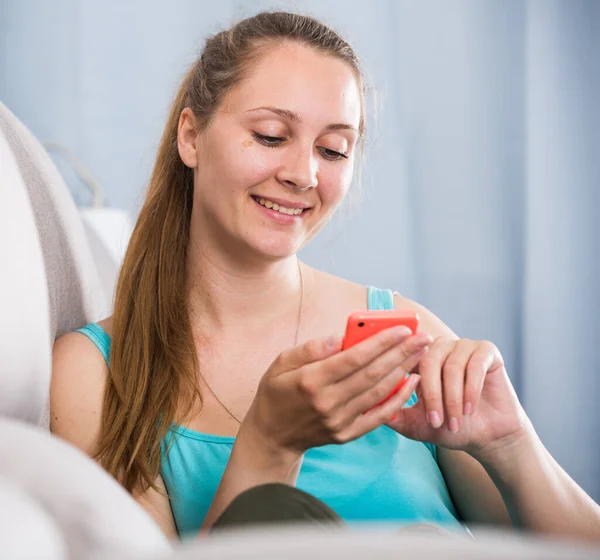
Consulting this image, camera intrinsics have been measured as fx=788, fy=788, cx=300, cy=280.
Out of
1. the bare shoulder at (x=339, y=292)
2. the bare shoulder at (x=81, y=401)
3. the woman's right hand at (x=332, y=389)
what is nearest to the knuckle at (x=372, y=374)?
the woman's right hand at (x=332, y=389)

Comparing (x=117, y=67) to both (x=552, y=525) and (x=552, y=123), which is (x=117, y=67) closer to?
(x=552, y=123)

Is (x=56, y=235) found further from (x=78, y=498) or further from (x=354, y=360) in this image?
(x=78, y=498)

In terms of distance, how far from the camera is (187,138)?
1.31 meters

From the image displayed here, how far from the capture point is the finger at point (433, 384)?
85 cm

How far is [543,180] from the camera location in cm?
248

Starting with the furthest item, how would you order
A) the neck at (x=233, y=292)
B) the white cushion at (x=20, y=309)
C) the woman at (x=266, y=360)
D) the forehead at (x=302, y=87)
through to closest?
the neck at (x=233, y=292) < the forehead at (x=302, y=87) < the woman at (x=266, y=360) < the white cushion at (x=20, y=309)

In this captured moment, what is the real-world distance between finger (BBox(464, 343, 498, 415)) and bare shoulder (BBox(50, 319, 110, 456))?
0.52 m

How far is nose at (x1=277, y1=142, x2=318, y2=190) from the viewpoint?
1.15 meters

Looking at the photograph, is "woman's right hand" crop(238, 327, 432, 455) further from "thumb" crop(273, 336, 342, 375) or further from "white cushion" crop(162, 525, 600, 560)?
"white cushion" crop(162, 525, 600, 560)

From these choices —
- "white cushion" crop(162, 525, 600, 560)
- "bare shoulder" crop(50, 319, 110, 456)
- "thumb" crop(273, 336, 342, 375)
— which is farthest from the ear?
"white cushion" crop(162, 525, 600, 560)

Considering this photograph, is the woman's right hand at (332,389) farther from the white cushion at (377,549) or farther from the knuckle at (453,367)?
the white cushion at (377,549)

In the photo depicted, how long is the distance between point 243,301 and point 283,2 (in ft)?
6.08

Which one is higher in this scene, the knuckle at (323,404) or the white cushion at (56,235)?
the white cushion at (56,235)

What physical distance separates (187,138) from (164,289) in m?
0.26
